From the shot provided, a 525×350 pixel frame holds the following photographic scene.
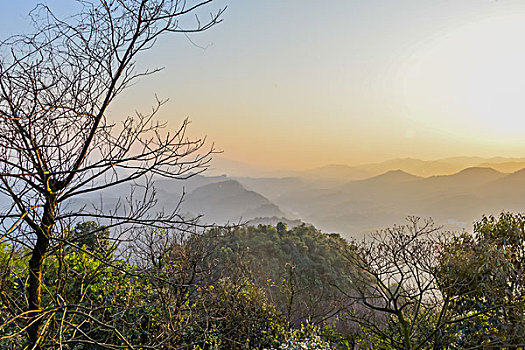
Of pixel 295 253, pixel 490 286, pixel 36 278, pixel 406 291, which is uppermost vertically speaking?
pixel 36 278

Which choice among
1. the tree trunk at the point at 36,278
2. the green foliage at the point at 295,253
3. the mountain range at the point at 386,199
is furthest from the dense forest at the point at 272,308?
the mountain range at the point at 386,199

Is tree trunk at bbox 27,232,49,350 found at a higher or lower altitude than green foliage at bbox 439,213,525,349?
higher

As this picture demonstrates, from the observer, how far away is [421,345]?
4.80 meters

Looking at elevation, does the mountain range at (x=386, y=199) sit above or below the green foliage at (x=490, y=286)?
above

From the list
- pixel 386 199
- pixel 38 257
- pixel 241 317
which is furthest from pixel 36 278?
pixel 386 199

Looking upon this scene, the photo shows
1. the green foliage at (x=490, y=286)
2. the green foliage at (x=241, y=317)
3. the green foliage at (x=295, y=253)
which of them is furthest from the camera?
the green foliage at (x=295, y=253)

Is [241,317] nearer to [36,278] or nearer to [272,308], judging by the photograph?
[272,308]

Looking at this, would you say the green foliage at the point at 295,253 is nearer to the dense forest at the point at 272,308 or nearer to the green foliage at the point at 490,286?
the dense forest at the point at 272,308

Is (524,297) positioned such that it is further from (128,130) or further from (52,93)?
(52,93)

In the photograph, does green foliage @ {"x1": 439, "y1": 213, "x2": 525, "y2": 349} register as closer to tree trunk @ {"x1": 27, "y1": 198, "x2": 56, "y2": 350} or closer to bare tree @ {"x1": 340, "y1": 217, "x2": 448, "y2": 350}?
bare tree @ {"x1": 340, "y1": 217, "x2": 448, "y2": 350}

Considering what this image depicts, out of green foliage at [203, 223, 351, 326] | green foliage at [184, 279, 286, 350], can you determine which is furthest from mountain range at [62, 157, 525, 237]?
green foliage at [184, 279, 286, 350]

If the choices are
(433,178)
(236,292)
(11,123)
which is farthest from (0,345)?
(433,178)

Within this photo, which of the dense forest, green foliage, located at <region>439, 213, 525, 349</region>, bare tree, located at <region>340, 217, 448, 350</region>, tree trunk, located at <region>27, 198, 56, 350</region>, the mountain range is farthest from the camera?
the mountain range

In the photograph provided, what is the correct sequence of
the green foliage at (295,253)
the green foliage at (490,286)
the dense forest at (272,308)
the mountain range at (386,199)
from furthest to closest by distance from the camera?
the mountain range at (386,199) → the green foliage at (295,253) → the green foliage at (490,286) → the dense forest at (272,308)
